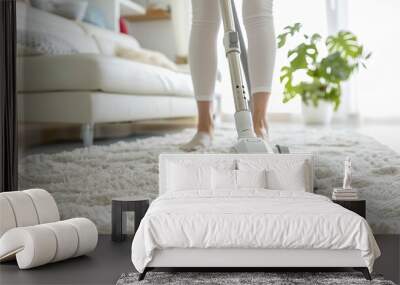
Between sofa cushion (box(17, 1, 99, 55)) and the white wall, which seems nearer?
the white wall

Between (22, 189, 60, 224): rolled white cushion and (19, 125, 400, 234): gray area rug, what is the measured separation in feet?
2.51

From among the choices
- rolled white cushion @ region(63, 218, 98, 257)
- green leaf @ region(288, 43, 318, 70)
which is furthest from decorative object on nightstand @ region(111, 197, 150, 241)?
green leaf @ region(288, 43, 318, 70)

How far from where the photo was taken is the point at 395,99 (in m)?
4.67

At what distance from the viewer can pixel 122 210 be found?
4246 mm

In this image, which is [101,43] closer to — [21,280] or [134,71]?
[134,71]

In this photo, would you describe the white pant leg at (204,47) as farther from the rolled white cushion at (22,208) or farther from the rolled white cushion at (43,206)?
the rolled white cushion at (22,208)

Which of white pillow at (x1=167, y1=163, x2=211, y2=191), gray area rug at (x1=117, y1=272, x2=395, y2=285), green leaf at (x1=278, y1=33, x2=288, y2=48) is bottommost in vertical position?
gray area rug at (x1=117, y1=272, x2=395, y2=285)

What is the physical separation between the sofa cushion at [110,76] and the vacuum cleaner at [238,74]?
0.38m

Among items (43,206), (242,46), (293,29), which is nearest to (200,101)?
(242,46)

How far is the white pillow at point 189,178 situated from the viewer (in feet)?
13.8

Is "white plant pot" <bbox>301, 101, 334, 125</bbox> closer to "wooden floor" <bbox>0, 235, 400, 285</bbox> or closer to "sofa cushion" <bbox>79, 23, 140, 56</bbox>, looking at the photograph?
"wooden floor" <bbox>0, 235, 400, 285</bbox>

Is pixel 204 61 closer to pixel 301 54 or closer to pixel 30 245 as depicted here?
pixel 301 54

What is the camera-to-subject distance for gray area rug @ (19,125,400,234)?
466 centimetres

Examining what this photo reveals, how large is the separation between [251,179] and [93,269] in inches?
45.8
